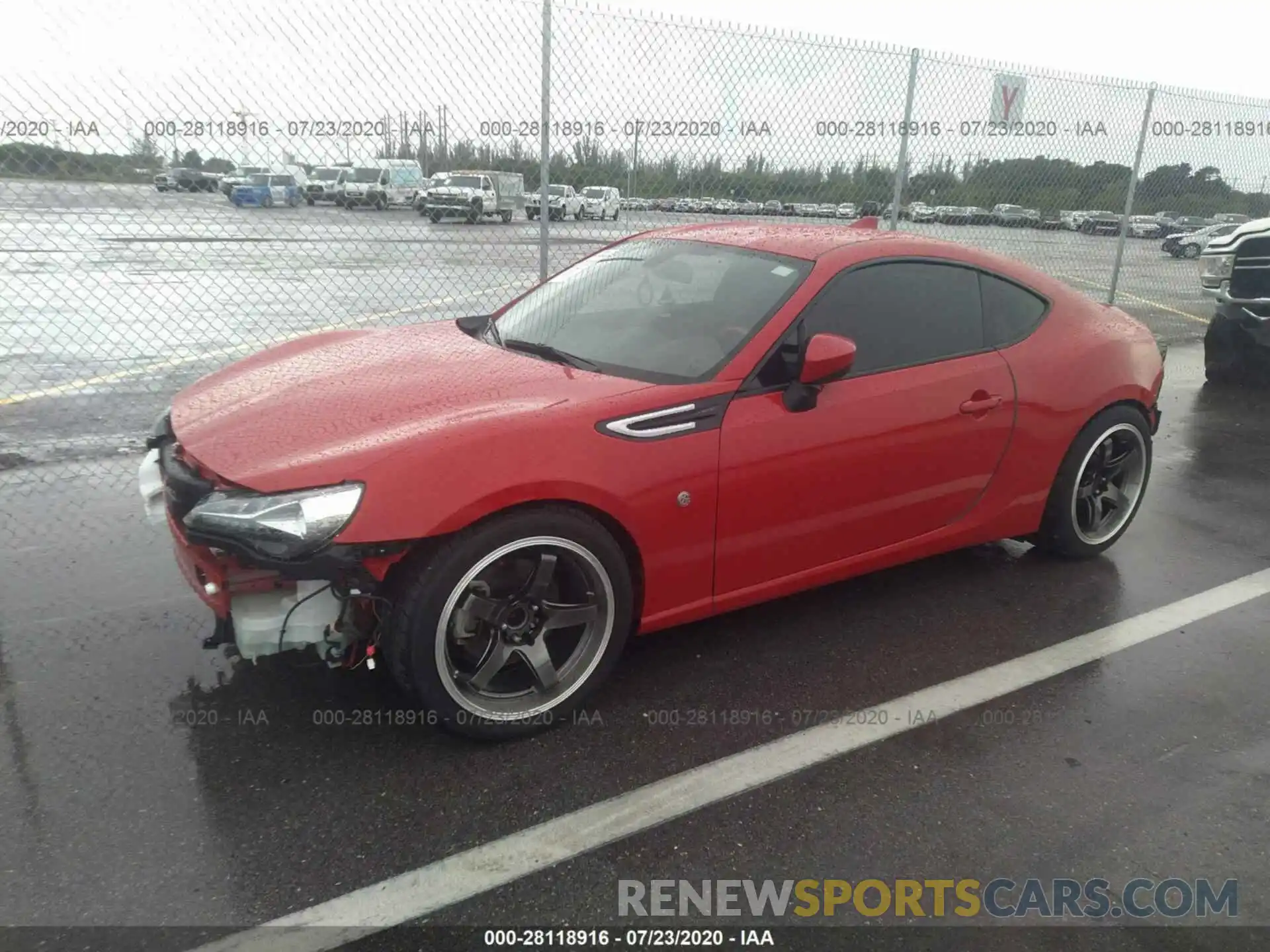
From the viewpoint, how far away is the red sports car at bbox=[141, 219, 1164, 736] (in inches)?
105

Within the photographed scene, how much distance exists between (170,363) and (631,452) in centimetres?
618

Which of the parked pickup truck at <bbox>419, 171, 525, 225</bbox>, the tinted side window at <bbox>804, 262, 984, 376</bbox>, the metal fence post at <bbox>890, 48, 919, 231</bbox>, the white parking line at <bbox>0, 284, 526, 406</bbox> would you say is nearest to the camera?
the tinted side window at <bbox>804, 262, 984, 376</bbox>

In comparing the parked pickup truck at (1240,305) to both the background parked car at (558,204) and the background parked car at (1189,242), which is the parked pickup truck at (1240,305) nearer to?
the background parked car at (1189,242)

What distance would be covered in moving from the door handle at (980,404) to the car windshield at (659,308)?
849mm

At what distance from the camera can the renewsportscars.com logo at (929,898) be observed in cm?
232

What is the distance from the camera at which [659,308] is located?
3.69 metres

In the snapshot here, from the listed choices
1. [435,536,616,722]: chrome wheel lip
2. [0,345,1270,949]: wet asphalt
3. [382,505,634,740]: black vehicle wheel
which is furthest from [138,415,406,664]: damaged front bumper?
[0,345,1270,949]: wet asphalt

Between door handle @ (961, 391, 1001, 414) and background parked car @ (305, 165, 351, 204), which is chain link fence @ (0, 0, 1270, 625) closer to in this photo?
background parked car @ (305, 165, 351, 204)

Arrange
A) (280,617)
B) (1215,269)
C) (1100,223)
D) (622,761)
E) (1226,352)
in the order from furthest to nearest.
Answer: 1. (1100,223)
2. (1215,269)
3. (1226,352)
4. (622,761)
5. (280,617)

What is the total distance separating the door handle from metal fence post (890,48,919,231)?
3819 millimetres

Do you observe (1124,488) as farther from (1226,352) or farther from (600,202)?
(1226,352)

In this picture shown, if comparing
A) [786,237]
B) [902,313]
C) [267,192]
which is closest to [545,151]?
[267,192]

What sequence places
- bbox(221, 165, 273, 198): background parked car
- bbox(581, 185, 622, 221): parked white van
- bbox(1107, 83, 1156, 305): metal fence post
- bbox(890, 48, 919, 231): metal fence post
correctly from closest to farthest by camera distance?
bbox(221, 165, 273, 198): background parked car
bbox(581, 185, 622, 221): parked white van
bbox(890, 48, 919, 231): metal fence post
bbox(1107, 83, 1156, 305): metal fence post

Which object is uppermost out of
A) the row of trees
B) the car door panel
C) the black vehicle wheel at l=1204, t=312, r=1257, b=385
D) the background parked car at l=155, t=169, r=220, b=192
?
the row of trees
